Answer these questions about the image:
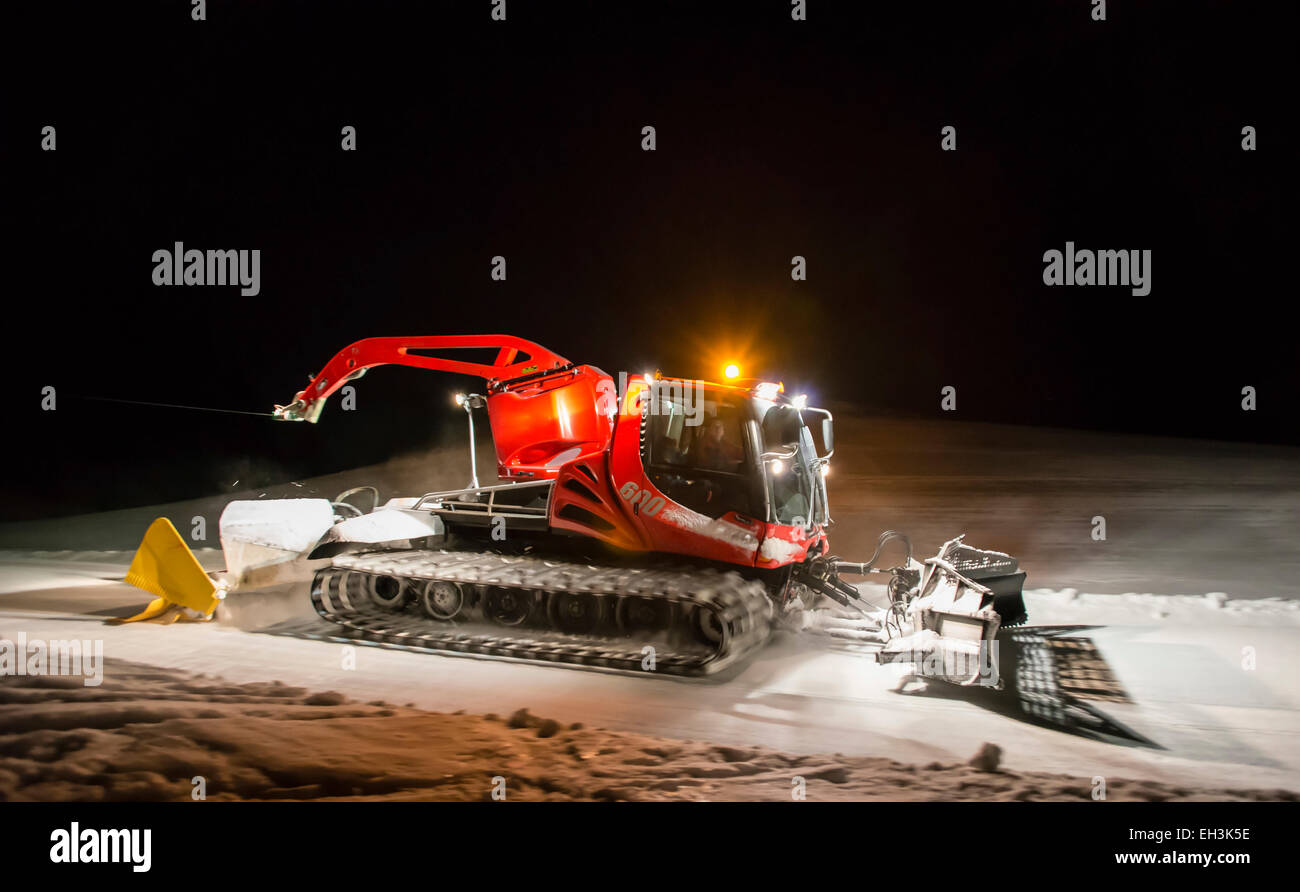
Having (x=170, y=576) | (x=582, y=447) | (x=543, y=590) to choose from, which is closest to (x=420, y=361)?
(x=582, y=447)

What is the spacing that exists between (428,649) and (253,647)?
1186 millimetres

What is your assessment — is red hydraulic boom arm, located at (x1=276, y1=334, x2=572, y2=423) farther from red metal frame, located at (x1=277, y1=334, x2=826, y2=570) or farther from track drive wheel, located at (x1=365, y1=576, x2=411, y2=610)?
track drive wheel, located at (x1=365, y1=576, x2=411, y2=610)

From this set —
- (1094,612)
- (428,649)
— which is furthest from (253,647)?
(1094,612)

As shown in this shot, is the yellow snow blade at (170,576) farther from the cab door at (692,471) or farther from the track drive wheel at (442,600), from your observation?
the cab door at (692,471)

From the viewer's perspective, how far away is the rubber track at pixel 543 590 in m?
5.65

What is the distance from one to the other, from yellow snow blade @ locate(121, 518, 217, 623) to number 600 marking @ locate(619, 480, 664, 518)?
3.31 metres

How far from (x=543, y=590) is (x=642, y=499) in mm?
875

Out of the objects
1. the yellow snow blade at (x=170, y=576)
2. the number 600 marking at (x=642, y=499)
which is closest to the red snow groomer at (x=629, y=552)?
the number 600 marking at (x=642, y=499)

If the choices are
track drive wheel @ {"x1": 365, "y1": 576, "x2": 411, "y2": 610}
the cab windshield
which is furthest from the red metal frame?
track drive wheel @ {"x1": 365, "y1": 576, "x2": 411, "y2": 610}

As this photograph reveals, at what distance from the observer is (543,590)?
6141 millimetres

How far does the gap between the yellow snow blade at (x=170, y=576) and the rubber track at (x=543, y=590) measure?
38.4 inches

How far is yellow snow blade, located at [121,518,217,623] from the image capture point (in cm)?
705

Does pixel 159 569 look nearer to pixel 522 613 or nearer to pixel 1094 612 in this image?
pixel 522 613

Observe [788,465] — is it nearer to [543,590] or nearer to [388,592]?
[543,590]
